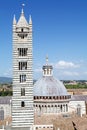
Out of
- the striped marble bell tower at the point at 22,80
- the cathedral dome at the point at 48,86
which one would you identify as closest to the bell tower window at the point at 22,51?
the striped marble bell tower at the point at 22,80

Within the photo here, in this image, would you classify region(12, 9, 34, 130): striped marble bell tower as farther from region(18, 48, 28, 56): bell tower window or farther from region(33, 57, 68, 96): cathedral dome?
region(33, 57, 68, 96): cathedral dome

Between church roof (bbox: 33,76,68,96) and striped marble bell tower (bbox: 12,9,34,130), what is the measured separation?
7009 mm

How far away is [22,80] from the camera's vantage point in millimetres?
46062

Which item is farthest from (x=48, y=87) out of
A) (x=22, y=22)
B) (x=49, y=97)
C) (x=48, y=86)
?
(x=22, y=22)

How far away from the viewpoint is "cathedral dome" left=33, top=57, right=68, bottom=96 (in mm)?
52650

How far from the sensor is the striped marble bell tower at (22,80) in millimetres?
45844

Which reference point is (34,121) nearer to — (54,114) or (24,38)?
(54,114)

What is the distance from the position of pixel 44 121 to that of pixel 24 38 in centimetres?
1126

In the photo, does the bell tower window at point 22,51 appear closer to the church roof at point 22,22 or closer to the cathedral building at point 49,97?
the church roof at point 22,22

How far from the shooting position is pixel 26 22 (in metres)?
46.5

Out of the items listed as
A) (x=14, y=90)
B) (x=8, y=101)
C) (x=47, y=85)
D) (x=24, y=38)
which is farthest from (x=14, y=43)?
(x=8, y=101)

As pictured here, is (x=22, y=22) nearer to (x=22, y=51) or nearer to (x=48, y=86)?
(x=22, y=51)

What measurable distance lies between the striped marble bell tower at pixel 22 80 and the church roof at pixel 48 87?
7.01m

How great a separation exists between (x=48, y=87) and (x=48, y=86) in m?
0.15
